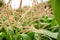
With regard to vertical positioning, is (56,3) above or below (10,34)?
above

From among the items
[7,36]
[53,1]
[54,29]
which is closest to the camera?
[53,1]

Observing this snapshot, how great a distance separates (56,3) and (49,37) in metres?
0.13

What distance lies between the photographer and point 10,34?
0.55m

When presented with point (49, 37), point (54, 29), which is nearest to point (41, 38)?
point (49, 37)

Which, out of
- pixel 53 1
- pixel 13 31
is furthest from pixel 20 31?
pixel 53 1

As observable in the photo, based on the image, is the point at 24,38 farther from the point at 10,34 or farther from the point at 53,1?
the point at 53,1

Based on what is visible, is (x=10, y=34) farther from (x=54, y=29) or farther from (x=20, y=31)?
(x=54, y=29)

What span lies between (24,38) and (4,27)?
0.34 ft

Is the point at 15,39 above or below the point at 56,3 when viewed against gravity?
below

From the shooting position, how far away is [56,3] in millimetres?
468

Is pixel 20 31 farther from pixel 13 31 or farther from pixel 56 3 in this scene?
pixel 56 3

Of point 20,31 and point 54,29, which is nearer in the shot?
point 20,31

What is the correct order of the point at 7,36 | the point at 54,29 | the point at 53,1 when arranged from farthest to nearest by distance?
the point at 54,29, the point at 7,36, the point at 53,1

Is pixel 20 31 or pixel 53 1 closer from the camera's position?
pixel 53 1
